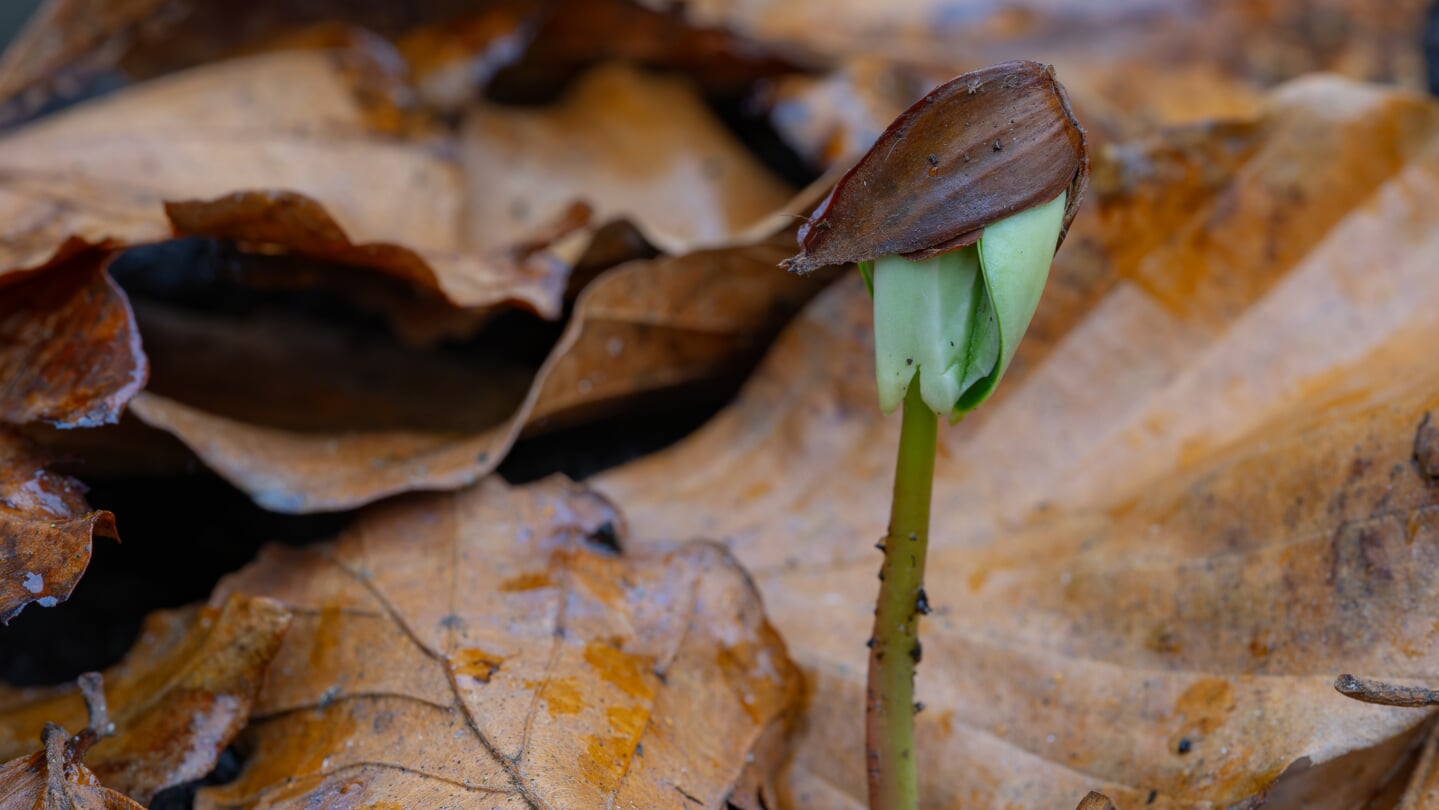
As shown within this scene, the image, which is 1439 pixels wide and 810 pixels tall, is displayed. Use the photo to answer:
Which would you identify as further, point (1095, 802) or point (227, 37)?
point (227, 37)

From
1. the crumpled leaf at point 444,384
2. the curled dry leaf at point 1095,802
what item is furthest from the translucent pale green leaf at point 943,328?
the crumpled leaf at point 444,384

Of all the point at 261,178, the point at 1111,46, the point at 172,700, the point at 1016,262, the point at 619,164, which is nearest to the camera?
the point at 1016,262

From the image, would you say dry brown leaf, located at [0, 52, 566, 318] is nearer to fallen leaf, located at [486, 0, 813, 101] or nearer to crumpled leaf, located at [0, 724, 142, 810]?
fallen leaf, located at [486, 0, 813, 101]

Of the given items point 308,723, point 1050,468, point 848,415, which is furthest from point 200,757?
point 1050,468

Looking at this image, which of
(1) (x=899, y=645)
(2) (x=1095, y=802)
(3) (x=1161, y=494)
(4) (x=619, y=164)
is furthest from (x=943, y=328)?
(4) (x=619, y=164)

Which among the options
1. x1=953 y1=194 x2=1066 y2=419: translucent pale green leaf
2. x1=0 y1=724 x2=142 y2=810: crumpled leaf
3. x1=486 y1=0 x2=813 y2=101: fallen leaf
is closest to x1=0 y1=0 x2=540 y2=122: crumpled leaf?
x1=486 y1=0 x2=813 y2=101: fallen leaf

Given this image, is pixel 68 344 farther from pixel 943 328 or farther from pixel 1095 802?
pixel 1095 802
